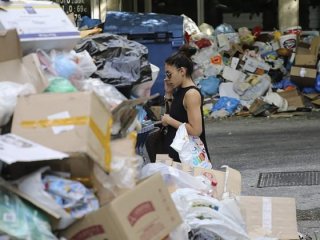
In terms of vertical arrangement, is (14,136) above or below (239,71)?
above

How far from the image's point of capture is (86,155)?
271 centimetres

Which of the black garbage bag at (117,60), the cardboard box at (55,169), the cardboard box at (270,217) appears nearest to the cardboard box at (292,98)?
the cardboard box at (270,217)

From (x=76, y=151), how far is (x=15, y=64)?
2.65ft

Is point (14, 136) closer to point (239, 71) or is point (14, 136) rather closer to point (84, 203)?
point (84, 203)

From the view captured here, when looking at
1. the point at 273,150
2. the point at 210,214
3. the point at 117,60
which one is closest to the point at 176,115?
the point at 117,60

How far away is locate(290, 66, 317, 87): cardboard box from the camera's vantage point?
38.4 ft

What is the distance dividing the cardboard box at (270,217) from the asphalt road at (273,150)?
0.93 meters

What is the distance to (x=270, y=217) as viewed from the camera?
4.42 meters

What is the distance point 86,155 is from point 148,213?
0.51 metres

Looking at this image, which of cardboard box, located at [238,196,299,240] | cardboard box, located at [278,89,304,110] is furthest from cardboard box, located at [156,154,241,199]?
cardboard box, located at [278,89,304,110]

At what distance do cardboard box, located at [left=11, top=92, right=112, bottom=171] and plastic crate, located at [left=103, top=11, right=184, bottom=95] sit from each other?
215 inches

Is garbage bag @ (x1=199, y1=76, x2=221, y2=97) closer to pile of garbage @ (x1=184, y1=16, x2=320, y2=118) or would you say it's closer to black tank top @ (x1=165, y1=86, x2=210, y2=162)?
pile of garbage @ (x1=184, y1=16, x2=320, y2=118)

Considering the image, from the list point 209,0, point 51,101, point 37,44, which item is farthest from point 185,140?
point 209,0

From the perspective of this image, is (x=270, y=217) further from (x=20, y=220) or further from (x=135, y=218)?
(x=20, y=220)
